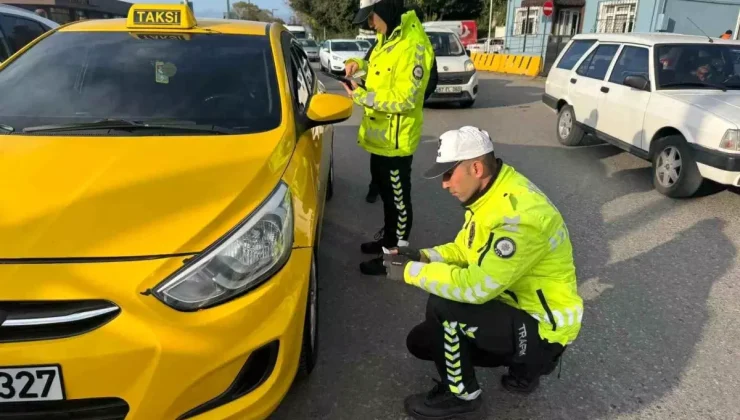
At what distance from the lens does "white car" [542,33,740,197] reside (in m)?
5.05

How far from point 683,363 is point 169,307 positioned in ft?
8.50

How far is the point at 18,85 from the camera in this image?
2863mm

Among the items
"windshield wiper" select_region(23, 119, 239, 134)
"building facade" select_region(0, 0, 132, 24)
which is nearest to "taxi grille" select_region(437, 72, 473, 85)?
"windshield wiper" select_region(23, 119, 239, 134)

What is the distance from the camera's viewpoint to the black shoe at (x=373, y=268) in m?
3.80

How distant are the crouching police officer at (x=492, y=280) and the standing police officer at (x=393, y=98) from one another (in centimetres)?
131

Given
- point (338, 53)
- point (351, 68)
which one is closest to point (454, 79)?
point (351, 68)

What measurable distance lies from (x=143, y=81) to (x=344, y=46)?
67.2 feet

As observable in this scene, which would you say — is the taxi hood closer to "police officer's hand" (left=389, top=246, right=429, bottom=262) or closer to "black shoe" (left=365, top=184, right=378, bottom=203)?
"police officer's hand" (left=389, top=246, right=429, bottom=262)

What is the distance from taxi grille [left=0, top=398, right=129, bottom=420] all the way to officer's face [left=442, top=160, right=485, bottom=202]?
1.41m

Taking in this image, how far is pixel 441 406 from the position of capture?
2406 millimetres

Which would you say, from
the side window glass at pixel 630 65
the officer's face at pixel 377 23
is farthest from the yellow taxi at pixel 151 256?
the side window glass at pixel 630 65

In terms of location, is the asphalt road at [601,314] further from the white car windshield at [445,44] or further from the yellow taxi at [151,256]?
the white car windshield at [445,44]

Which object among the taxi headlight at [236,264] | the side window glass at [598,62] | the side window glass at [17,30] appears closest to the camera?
the taxi headlight at [236,264]

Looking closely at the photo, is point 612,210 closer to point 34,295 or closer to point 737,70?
point 737,70
